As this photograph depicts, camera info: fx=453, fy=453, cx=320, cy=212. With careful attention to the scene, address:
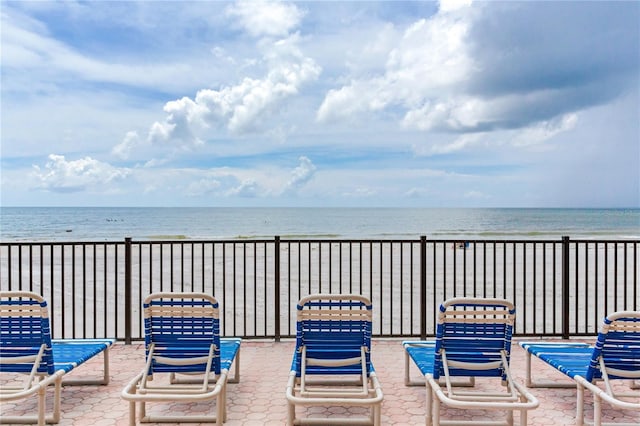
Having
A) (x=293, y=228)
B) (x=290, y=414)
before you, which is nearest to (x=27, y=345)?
(x=290, y=414)

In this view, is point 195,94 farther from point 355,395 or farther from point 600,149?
point 355,395

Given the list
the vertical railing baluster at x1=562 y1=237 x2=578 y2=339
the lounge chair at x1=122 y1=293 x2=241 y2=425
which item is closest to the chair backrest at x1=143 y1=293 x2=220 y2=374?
the lounge chair at x1=122 y1=293 x2=241 y2=425

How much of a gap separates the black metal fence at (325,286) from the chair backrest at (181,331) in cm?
169

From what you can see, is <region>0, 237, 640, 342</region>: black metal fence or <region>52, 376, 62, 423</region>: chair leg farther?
<region>0, 237, 640, 342</region>: black metal fence

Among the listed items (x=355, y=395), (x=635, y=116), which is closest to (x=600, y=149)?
(x=635, y=116)

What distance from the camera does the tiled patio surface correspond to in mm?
3373

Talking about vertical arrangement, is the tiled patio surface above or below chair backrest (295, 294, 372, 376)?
below

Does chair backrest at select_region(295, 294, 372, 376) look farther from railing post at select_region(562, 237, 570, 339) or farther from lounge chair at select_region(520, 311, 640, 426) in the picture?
railing post at select_region(562, 237, 570, 339)

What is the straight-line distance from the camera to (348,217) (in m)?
41.9

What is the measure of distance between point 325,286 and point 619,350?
321 inches

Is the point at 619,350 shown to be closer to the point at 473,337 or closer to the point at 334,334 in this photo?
the point at 473,337

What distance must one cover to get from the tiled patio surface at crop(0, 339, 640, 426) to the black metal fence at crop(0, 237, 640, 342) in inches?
28.0

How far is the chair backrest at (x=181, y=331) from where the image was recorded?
325 centimetres

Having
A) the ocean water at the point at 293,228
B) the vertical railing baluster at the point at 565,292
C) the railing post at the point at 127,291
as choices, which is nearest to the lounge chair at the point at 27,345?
the railing post at the point at 127,291
